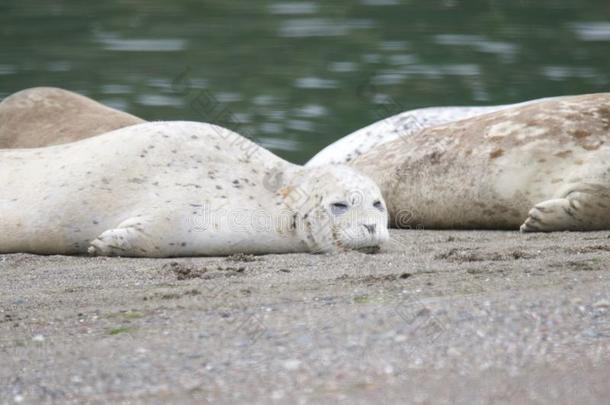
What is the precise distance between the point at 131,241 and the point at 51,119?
2114 millimetres

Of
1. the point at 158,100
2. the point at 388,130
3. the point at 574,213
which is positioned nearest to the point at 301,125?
the point at 158,100

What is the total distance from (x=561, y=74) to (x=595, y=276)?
8.08m

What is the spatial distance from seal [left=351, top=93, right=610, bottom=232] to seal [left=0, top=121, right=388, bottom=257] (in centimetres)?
106

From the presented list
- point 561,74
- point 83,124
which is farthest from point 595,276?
point 561,74

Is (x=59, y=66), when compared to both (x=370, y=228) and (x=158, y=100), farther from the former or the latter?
(x=370, y=228)

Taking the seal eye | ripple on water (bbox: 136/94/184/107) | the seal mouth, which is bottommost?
ripple on water (bbox: 136/94/184/107)

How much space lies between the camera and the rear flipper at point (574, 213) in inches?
243

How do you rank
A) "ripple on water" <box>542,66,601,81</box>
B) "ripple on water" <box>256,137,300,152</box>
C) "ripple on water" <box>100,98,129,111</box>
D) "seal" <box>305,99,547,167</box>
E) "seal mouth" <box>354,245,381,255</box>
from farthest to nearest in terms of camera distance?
"ripple on water" <box>542,66,601,81</box>
"ripple on water" <box>100,98,129,111</box>
"ripple on water" <box>256,137,300,152</box>
"seal" <box>305,99,547,167</box>
"seal mouth" <box>354,245,381,255</box>

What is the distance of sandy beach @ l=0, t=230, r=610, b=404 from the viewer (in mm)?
3281

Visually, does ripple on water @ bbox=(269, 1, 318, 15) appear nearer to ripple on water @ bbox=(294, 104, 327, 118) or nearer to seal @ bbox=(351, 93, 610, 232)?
ripple on water @ bbox=(294, 104, 327, 118)

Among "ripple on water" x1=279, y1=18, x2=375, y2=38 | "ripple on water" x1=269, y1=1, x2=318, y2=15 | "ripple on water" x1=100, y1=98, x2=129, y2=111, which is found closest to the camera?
"ripple on water" x1=100, y1=98, x2=129, y2=111

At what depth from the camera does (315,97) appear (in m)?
11.4

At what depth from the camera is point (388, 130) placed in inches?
316

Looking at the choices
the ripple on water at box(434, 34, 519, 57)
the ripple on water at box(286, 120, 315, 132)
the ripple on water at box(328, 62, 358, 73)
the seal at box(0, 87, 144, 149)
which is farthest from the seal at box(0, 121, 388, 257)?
the ripple on water at box(434, 34, 519, 57)
